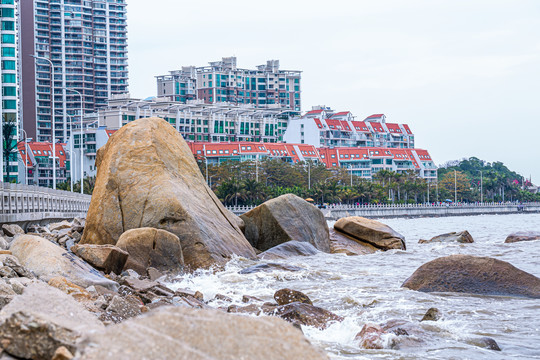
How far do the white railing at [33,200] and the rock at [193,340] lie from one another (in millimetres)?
17418

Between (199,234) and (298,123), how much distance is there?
140 meters

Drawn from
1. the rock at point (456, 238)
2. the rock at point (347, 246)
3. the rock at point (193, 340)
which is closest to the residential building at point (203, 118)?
the rock at point (456, 238)

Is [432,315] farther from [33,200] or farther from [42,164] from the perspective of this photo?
[42,164]

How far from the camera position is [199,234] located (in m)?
18.0

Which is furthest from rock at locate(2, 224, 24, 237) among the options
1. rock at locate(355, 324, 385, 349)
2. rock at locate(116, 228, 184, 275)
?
rock at locate(355, 324, 385, 349)

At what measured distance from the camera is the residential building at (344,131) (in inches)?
6117

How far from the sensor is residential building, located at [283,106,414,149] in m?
155

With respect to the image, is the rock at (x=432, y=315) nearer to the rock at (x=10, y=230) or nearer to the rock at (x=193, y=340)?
the rock at (x=193, y=340)

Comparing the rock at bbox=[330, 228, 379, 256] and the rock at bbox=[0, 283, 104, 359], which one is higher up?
the rock at bbox=[0, 283, 104, 359]

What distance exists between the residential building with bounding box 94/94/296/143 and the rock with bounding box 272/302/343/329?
387 feet

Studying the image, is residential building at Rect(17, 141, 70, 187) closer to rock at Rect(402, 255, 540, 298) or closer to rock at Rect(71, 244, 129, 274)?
rock at Rect(71, 244, 129, 274)

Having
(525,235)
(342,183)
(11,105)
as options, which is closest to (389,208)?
(342,183)

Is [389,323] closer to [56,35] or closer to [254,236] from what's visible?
[254,236]

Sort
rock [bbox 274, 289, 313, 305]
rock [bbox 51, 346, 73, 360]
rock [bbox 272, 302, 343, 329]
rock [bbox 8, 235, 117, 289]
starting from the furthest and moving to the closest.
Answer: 1. rock [bbox 274, 289, 313, 305]
2. rock [bbox 8, 235, 117, 289]
3. rock [bbox 272, 302, 343, 329]
4. rock [bbox 51, 346, 73, 360]
